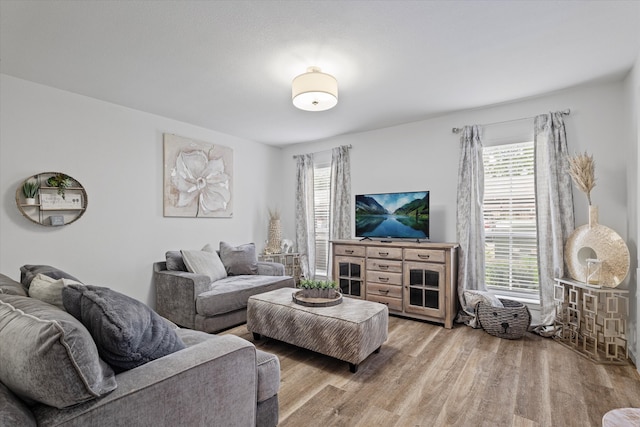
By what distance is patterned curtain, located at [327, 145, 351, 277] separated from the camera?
493 centimetres

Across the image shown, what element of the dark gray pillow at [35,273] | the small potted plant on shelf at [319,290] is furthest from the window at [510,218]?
the dark gray pillow at [35,273]

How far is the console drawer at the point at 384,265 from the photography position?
3897 mm

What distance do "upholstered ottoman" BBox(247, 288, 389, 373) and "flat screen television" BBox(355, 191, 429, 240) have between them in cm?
143

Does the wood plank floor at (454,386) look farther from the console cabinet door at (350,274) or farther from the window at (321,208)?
the window at (321,208)

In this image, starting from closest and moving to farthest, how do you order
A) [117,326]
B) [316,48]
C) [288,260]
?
[117,326] → [316,48] → [288,260]

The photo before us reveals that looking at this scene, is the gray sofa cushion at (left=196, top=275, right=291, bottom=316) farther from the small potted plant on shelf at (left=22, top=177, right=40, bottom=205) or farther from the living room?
the small potted plant on shelf at (left=22, top=177, right=40, bottom=205)

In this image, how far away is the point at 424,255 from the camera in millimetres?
3715

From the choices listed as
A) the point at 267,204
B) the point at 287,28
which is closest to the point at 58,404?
the point at 287,28

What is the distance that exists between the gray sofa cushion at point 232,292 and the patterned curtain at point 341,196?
1249 mm

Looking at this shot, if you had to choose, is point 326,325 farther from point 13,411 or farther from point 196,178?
point 196,178

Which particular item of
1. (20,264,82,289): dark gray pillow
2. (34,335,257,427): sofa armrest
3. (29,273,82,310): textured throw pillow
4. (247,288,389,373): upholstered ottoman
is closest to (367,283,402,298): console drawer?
(247,288,389,373): upholstered ottoman

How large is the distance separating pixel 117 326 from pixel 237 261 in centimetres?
315

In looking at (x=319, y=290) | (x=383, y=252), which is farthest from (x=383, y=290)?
(x=319, y=290)

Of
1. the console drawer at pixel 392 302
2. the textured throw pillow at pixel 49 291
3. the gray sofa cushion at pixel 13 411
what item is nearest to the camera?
the gray sofa cushion at pixel 13 411
